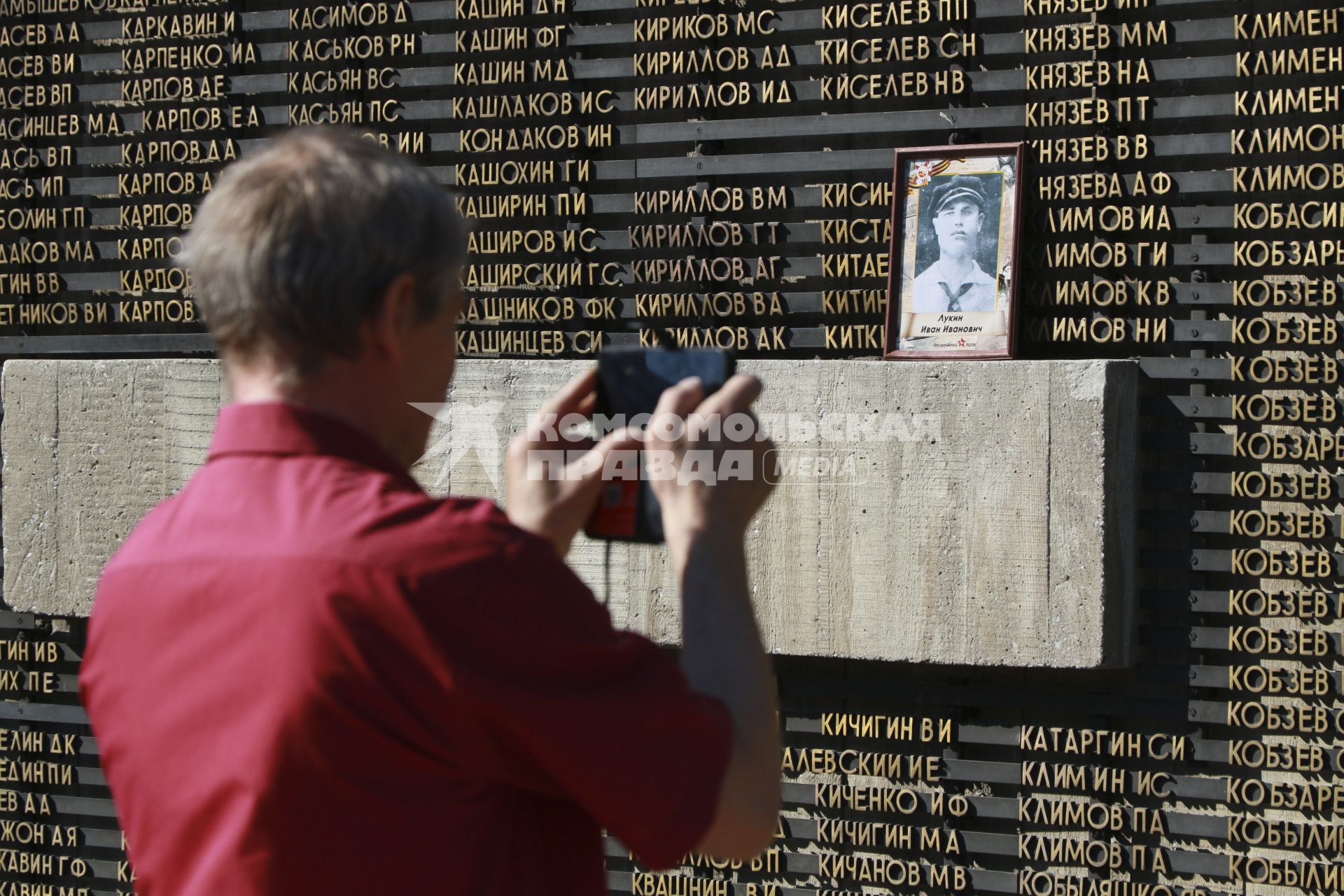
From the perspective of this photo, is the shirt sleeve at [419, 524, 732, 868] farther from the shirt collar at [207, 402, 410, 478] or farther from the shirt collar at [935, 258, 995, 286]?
the shirt collar at [935, 258, 995, 286]

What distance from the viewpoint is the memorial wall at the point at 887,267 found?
12.7ft

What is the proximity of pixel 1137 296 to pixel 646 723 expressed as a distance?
3042 mm

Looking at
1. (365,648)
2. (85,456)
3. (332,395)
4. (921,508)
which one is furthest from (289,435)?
(85,456)

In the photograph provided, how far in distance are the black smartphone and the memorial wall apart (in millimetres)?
2525

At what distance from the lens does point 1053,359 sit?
394 cm

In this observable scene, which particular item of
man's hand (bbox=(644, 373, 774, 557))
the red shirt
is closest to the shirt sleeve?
the red shirt

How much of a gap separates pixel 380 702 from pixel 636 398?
0.60 meters

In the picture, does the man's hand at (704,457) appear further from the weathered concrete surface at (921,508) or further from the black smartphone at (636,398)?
the weathered concrete surface at (921,508)

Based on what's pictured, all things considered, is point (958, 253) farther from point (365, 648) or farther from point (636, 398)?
point (365, 648)

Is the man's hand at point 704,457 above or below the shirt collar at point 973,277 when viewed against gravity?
below

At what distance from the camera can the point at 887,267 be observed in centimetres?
423

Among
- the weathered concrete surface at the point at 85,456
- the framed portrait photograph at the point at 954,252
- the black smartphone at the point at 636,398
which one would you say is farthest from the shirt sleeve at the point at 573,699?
the weathered concrete surface at the point at 85,456

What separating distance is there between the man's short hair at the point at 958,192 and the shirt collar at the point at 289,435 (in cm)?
294

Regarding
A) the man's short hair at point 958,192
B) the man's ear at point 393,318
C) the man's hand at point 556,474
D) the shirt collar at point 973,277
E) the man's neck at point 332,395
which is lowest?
the man's hand at point 556,474
